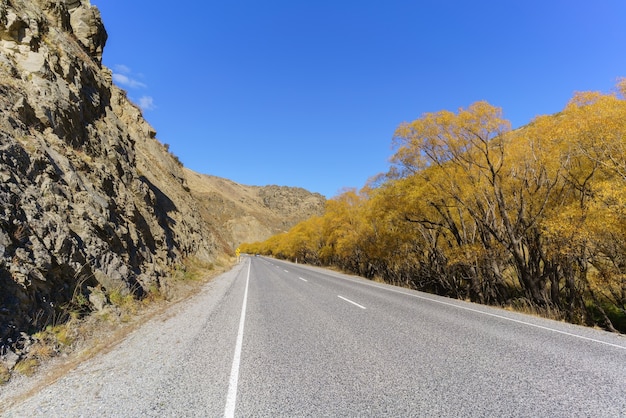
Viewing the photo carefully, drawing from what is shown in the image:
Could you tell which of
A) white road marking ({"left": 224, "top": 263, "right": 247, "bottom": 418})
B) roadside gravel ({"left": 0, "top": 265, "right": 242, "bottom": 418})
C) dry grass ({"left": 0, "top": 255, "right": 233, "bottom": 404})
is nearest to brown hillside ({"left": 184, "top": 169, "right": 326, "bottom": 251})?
dry grass ({"left": 0, "top": 255, "right": 233, "bottom": 404})

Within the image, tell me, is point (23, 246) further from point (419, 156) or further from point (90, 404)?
point (419, 156)

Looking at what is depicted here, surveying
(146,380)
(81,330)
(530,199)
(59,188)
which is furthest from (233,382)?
(530,199)

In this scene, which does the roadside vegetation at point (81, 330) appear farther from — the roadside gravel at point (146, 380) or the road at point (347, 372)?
the road at point (347, 372)

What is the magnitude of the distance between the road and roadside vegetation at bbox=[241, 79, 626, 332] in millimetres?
5159

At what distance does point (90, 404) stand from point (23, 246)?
417 cm

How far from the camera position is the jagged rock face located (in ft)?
19.2

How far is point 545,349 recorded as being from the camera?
546cm

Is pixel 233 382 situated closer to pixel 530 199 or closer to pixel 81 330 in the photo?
pixel 81 330

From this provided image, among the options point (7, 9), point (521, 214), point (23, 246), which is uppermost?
point (7, 9)

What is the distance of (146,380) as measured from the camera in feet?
13.5

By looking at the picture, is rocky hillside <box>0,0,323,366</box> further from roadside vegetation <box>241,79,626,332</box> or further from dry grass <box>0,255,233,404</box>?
roadside vegetation <box>241,79,626,332</box>

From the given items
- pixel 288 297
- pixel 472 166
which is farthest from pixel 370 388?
pixel 472 166

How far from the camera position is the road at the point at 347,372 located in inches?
132

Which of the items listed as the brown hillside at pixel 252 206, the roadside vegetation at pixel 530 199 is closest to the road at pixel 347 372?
the roadside vegetation at pixel 530 199
